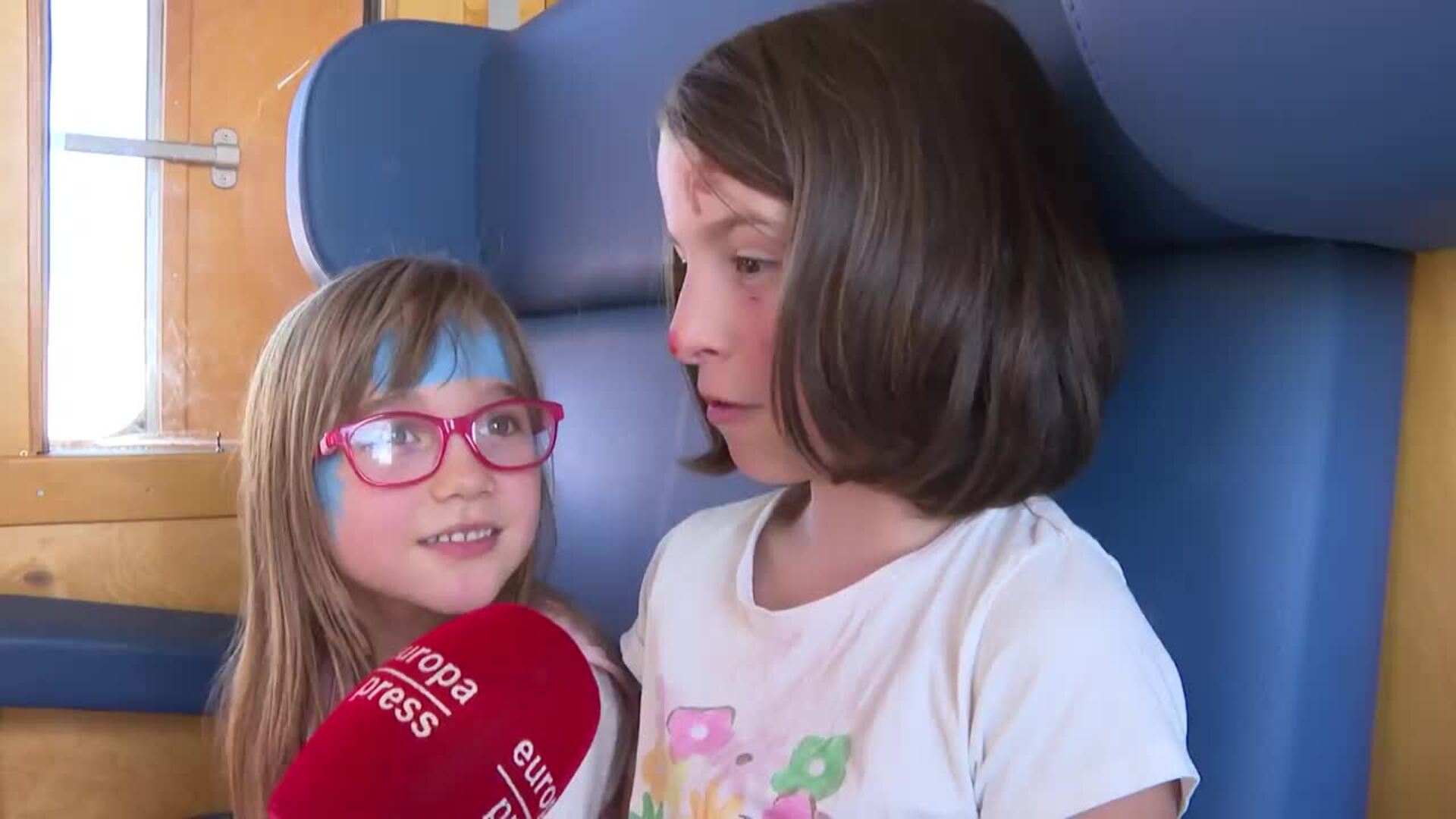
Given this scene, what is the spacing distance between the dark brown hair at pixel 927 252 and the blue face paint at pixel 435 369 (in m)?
0.29

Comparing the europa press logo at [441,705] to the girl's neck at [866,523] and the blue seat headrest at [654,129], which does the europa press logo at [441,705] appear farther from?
the blue seat headrest at [654,129]

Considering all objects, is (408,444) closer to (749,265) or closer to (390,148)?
(749,265)

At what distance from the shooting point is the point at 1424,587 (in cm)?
61

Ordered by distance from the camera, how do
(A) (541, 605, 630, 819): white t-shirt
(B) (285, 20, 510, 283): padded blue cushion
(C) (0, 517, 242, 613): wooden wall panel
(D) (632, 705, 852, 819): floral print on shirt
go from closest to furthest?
(D) (632, 705, 852, 819): floral print on shirt < (A) (541, 605, 630, 819): white t-shirt < (B) (285, 20, 510, 283): padded blue cushion < (C) (0, 517, 242, 613): wooden wall panel

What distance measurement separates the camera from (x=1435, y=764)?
61cm

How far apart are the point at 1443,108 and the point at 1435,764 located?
0.36m

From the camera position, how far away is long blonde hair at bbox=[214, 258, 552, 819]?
0.84 meters

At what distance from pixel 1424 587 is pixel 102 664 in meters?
1.02

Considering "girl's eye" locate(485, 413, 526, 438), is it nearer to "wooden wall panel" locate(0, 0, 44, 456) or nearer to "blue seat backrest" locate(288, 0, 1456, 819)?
"blue seat backrest" locate(288, 0, 1456, 819)

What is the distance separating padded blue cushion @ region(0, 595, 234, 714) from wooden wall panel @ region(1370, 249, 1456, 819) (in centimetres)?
94

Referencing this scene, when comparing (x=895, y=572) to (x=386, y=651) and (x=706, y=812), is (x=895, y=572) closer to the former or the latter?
(x=706, y=812)

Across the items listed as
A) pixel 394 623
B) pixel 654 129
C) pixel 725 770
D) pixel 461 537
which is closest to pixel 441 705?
pixel 725 770

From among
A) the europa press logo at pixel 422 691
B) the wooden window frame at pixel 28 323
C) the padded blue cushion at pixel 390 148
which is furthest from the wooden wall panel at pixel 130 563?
the europa press logo at pixel 422 691

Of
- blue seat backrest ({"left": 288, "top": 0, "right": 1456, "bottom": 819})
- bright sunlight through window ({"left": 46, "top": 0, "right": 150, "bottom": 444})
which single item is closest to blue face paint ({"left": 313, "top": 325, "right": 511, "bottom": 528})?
blue seat backrest ({"left": 288, "top": 0, "right": 1456, "bottom": 819})
